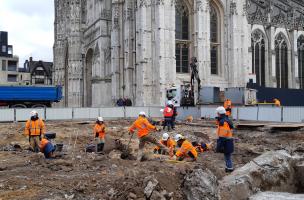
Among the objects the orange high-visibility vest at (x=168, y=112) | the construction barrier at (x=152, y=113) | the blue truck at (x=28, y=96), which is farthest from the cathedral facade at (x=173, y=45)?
the orange high-visibility vest at (x=168, y=112)

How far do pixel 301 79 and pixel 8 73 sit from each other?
5078cm

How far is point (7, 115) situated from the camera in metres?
25.5

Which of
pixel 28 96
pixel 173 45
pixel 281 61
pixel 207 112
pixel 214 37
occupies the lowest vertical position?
pixel 207 112

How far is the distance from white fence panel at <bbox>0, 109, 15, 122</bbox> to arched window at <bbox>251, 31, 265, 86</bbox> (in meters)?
26.8

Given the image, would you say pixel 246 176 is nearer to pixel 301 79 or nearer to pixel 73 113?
pixel 73 113

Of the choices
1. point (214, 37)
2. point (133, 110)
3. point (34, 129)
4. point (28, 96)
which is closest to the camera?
point (34, 129)

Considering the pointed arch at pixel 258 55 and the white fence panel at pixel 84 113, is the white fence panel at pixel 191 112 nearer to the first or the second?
the white fence panel at pixel 84 113

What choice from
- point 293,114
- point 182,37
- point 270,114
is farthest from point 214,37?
point 293,114

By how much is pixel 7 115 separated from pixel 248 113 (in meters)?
15.4

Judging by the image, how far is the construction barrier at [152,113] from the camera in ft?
70.9

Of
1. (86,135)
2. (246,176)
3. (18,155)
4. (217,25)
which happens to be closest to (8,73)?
(217,25)

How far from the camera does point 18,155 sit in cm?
1344

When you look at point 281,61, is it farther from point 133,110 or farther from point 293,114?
point 293,114

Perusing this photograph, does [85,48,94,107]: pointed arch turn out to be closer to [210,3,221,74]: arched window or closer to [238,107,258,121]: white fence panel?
[210,3,221,74]: arched window
